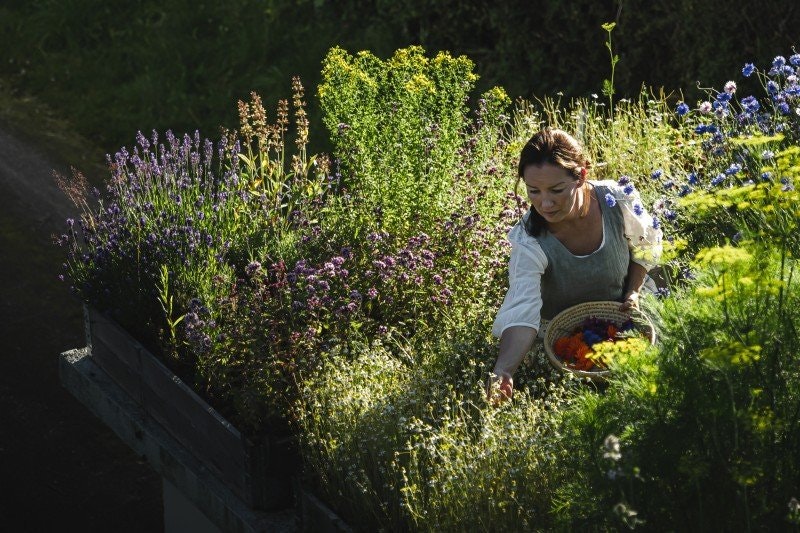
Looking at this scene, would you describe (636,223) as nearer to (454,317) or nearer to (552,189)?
(552,189)

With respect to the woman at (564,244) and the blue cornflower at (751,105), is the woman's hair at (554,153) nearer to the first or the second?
the woman at (564,244)

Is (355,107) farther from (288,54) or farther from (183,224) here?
(288,54)

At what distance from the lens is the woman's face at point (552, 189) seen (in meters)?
4.06

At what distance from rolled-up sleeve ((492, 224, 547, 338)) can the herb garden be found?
7.2 inches

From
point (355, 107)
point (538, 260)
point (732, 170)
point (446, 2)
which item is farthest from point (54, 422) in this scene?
point (446, 2)

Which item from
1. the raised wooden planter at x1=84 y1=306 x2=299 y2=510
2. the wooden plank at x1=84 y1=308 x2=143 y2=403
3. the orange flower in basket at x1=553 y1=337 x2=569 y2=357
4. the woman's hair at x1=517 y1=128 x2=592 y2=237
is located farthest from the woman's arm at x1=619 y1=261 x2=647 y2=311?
the wooden plank at x1=84 y1=308 x2=143 y2=403

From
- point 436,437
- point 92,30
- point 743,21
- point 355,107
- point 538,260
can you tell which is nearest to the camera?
point 436,437

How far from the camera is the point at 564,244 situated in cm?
429

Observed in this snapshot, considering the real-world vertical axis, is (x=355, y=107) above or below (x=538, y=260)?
above

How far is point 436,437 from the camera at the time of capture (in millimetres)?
3553

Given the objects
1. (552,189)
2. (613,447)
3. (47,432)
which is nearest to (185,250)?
(552,189)

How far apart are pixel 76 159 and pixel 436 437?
5.67 meters

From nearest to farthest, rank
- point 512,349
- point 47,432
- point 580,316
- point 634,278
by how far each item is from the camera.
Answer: point 512,349 → point 580,316 → point 634,278 → point 47,432

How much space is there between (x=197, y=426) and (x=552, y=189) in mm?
1528
